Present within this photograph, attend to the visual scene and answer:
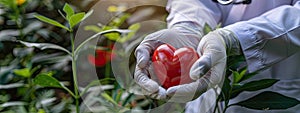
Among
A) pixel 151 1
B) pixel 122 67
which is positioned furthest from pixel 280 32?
pixel 151 1

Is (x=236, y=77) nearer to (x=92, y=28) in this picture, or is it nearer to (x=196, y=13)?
(x=196, y=13)

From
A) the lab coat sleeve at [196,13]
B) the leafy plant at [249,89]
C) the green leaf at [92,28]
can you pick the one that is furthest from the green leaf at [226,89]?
the green leaf at [92,28]

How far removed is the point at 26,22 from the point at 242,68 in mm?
786

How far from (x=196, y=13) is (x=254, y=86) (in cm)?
20

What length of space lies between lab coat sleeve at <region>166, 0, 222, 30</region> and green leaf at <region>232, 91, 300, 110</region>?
171 mm

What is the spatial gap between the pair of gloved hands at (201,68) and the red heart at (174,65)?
0.8 inches

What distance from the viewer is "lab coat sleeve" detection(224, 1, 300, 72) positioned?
90cm

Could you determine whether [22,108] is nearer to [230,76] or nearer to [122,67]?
[122,67]

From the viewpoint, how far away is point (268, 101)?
94cm

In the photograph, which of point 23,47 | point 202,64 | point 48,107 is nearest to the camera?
point 202,64

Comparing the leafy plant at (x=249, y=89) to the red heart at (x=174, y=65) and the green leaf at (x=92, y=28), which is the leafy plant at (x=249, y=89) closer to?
the red heart at (x=174, y=65)

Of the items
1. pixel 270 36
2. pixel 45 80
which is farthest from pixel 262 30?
pixel 45 80

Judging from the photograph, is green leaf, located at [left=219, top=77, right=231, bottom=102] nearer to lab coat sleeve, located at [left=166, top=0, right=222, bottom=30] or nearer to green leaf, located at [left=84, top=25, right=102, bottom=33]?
lab coat sleeve, located at [left=166, top=0, right=222, bottom=30]

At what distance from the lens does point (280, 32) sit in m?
0.91
